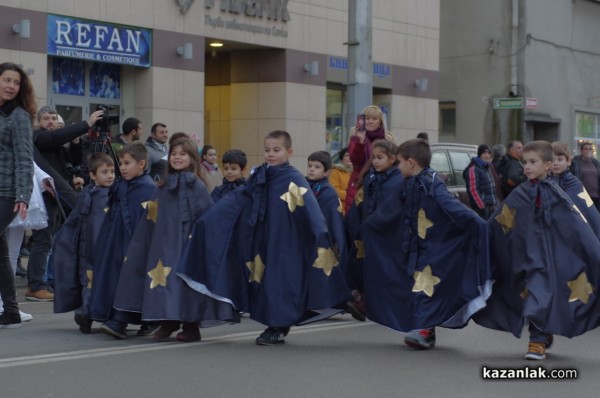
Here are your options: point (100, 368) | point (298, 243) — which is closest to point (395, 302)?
point (298, 243)

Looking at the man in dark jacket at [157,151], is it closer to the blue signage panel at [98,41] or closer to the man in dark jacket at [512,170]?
the blue signage panel at [98,41]

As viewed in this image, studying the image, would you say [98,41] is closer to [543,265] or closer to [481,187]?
[481,187]

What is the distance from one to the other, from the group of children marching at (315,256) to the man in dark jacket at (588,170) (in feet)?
29.8

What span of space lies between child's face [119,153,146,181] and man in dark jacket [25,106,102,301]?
264 cm

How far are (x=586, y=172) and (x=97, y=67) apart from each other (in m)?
8.58

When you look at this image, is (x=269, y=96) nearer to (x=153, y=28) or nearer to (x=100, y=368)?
(x=153, y=28)

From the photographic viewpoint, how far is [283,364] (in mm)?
8070

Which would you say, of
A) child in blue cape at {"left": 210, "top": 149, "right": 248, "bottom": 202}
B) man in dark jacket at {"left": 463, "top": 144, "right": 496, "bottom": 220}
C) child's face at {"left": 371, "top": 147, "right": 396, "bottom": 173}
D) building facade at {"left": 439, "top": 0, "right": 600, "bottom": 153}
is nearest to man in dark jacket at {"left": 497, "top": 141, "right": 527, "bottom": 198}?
man in dark jacket at {"left": 463, "top": 144, "right": 496, "bottom": 220}

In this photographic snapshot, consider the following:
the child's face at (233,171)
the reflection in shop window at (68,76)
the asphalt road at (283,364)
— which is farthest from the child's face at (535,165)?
the reflection in shop window at (68,76)

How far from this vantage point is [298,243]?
903 centimetres

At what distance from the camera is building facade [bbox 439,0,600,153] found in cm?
3391

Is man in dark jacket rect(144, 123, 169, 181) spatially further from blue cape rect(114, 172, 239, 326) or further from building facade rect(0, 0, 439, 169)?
building facade rect(0, 0, 439, 169)

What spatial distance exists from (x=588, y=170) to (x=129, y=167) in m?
10.8

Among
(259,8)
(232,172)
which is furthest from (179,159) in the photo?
(259,8)
